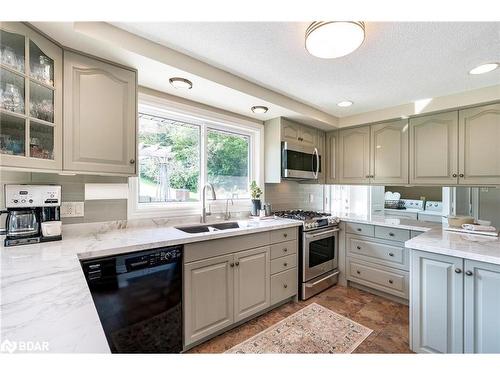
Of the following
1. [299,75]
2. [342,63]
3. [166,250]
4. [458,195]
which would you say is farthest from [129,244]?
[458,195]

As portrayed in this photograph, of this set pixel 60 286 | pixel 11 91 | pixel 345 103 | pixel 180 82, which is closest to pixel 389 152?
pixel 345 103

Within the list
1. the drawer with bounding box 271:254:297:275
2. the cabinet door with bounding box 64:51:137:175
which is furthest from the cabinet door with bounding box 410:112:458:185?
the cabinet door with bounding box 64:51:137:175

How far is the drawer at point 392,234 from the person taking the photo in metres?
2.43

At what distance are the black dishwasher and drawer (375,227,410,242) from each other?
2196 mm

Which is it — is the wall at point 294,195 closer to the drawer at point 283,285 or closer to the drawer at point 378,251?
the drawer at point 378,251

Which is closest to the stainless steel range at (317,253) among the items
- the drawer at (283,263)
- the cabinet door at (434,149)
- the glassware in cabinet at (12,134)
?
the drawer at (283,263)

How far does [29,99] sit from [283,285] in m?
2.42

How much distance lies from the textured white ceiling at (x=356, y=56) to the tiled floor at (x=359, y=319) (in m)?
2.20

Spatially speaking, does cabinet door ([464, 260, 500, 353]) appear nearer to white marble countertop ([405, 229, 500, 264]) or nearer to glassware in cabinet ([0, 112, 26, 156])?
white marble countertop ([405, 229, 500, 264])

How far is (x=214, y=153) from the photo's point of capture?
8.67 ft

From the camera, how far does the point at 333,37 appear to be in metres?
1.28

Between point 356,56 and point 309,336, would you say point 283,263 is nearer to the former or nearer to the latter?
point 309,336

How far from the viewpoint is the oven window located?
258 cm
